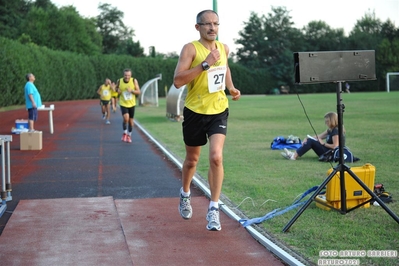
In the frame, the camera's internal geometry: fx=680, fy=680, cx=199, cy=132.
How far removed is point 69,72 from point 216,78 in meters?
54.9

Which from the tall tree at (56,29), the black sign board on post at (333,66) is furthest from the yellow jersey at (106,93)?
the tall tree at (56,29)

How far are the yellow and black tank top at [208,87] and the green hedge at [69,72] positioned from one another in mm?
33479

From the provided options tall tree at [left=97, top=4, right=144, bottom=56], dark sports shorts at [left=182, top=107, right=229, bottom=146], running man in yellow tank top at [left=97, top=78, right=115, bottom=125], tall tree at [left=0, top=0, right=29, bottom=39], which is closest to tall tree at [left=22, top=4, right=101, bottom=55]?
tall tree at [left=0, top=0, right=29, bottom=39]

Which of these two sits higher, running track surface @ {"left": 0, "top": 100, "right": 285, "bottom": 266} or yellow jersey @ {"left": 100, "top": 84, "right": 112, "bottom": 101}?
yellow jersey @ {"left": 100, "top": 84, "right": 112, "bottom": 101}

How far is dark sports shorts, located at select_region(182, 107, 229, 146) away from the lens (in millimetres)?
7102

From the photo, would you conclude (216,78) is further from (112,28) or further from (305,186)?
(112,28)

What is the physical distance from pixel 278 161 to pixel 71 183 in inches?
164

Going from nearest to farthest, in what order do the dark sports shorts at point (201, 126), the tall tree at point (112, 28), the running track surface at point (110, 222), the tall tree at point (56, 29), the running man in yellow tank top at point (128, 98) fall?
the running track surface at point (110, 222), the dark sports shorts at point (201, 126), the running man in yellow tank top at point (128, 98), the tall tree at point (56, 29), the tall tree at point (112, 28)

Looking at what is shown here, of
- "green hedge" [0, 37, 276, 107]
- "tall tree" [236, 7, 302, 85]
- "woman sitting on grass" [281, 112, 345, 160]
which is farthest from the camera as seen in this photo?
"tall tree" [236, 7, 302, 85]

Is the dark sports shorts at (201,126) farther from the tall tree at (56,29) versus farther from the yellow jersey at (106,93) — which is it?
the tall tree at (56,29)

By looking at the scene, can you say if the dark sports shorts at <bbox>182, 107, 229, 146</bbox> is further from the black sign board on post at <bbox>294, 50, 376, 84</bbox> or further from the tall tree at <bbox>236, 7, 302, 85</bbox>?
the tall tree at <bbox>236, 7, 302, 85</bbox>

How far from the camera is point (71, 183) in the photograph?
10781 mm

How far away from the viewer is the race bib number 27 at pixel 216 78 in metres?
6.94

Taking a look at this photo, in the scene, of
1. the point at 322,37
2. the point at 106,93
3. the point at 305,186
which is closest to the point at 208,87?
the point at 305,186
